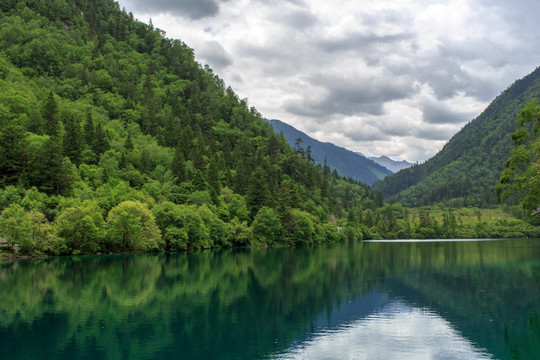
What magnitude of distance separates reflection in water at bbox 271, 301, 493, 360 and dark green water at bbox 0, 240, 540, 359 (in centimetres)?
6

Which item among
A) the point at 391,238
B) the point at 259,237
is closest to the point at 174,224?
the point at 259,237

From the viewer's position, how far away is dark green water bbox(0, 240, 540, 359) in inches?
810

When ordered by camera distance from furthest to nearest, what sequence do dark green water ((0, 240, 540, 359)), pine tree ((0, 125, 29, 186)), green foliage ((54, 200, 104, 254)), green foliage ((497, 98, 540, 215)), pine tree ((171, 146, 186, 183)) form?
pine tree ((171, 146, 186, 183))
pine tree ((0, 125, 29, 186))
green foliage ((54, 200, 104, 254))
green foliage ((497, 98, 540, 215))
dark green water ((0, 240, 540, 359))

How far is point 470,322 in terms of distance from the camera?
2669 centimetres

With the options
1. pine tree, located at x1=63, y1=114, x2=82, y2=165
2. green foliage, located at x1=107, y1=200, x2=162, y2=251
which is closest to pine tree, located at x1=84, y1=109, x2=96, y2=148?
pine tree, located at x1=63, y1=114, x2=82, y2=165

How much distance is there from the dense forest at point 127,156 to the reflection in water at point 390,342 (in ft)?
180

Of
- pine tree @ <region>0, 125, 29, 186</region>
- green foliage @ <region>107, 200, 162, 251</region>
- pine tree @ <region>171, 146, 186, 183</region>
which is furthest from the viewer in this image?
pine tree @ <region>171, 146, 186, 183</region>

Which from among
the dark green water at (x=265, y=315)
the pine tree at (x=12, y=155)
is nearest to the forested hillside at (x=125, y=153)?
the pine tree at (x=12, y=155)

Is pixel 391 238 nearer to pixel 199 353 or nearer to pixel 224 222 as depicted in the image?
pixel 224 222

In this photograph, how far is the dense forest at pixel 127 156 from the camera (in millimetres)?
77250

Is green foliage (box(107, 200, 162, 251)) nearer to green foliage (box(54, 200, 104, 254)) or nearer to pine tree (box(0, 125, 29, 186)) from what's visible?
green foliage (box(54, 200, 104, 254))

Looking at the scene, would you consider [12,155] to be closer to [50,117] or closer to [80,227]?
[50,117]

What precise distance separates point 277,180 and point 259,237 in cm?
3574

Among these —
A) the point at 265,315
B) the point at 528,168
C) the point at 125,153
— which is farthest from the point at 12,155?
the point at 528,168
